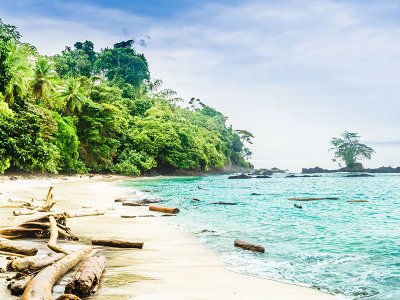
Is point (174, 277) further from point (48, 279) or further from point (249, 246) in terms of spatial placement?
point (249, 246)

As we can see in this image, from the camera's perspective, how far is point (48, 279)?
4500 mm

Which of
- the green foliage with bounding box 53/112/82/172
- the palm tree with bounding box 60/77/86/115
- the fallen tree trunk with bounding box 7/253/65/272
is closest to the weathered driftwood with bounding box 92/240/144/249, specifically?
the fallen tree trunk with bounding box 7/253/65/272

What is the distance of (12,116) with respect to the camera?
14.1m

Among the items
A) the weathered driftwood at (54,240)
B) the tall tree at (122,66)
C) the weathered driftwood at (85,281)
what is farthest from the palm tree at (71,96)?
the weathered driftwood at (85,281)

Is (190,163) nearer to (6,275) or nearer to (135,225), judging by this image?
(135,225)

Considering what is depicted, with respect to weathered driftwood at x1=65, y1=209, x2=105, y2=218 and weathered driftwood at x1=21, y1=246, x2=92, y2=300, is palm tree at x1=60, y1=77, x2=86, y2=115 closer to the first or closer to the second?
weathered driftwood at x1=65, y1=209, x2=105, y2=218

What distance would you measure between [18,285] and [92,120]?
162ft

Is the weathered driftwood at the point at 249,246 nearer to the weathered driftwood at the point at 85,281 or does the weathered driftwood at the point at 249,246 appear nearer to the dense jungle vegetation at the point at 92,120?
the weathered driftwood at the point at 85,281

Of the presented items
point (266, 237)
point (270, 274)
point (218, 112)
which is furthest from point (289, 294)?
point (218, 112)

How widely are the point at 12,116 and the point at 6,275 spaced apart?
1061 centimetres

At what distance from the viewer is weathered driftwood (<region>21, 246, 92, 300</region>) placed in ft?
12.8

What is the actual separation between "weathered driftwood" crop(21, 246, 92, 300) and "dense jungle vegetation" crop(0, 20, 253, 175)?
942cm

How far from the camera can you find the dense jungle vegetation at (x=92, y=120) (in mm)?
14888

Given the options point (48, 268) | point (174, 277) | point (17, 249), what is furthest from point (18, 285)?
point (174, 277)
